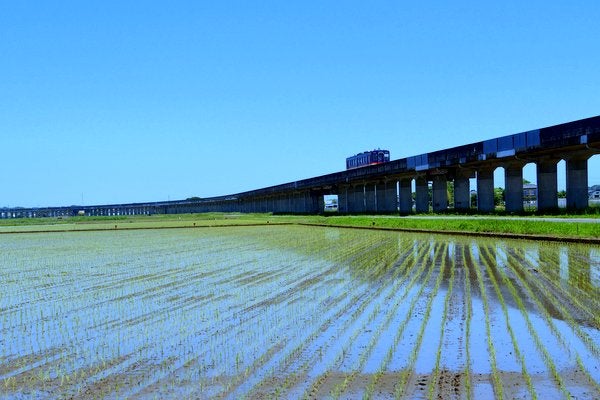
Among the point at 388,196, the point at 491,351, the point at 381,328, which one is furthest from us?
the point at 388,196

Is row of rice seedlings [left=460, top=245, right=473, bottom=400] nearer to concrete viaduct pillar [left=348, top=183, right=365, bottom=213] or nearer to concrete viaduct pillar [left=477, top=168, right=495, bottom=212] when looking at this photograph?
concrete viaduct pillar [left=477, top=168, right=495, bottom=212]

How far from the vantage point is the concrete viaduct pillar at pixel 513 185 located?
38562 mm

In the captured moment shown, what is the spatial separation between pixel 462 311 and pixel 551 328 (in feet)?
5.09

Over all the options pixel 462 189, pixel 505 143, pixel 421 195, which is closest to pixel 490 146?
pixel 505 143

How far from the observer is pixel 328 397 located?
5.10m

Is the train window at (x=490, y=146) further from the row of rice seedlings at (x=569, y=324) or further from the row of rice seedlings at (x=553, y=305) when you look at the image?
the row of rice seedlings at (x=569, y=324)

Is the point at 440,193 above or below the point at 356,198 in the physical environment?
below

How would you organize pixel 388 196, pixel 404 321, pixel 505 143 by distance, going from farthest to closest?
pixel 388 196
pixel 505 143
pixel 404 321

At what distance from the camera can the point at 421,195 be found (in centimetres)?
5266

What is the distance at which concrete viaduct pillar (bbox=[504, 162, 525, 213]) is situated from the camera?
38.6 metres

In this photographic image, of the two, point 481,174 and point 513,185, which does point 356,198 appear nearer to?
point 481,174

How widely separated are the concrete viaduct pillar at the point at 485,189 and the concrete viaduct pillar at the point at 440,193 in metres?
5.91

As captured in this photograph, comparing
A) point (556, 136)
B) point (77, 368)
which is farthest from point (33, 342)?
point (556, 136)

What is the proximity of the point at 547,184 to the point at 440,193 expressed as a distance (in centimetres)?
1421
